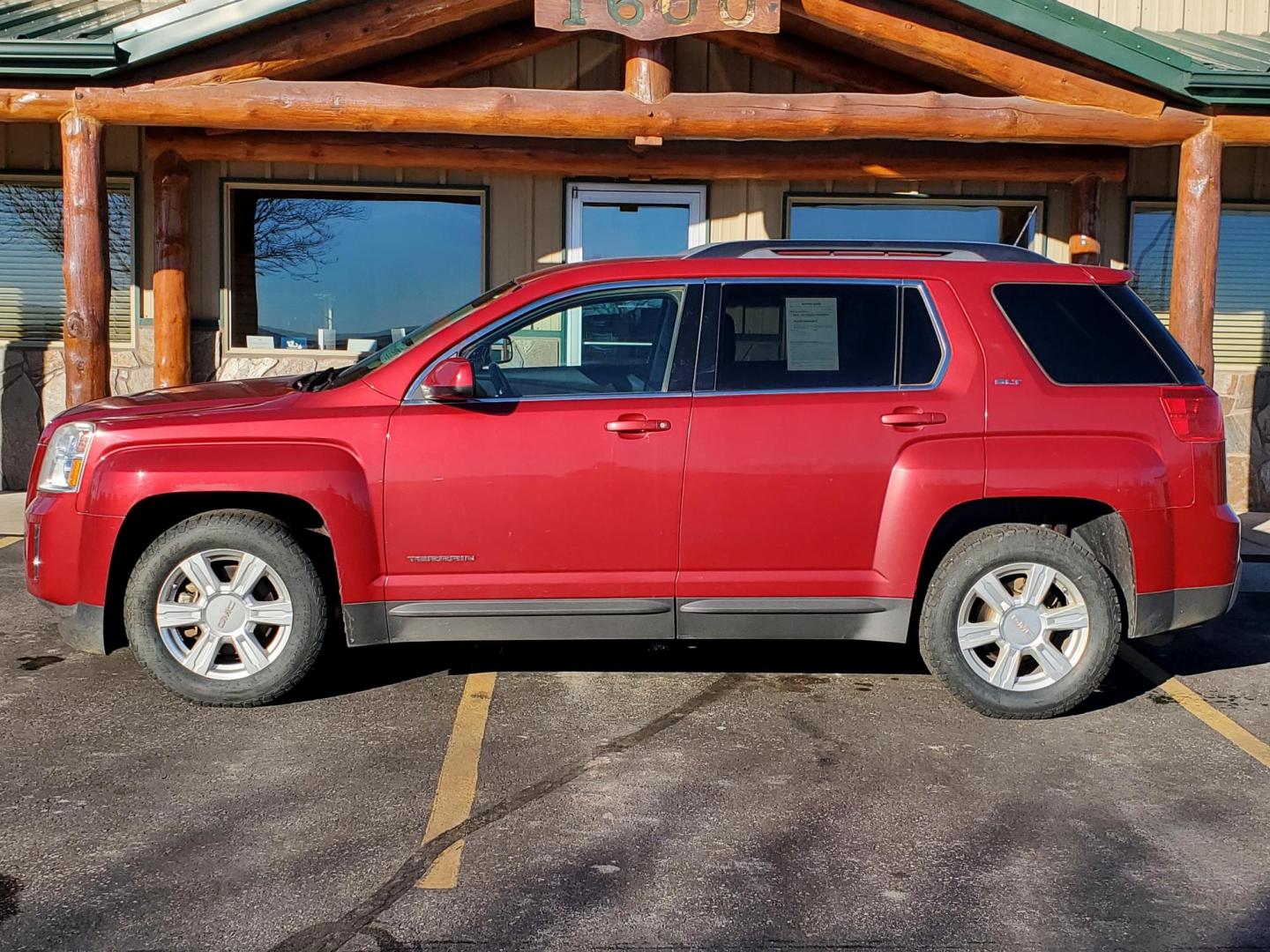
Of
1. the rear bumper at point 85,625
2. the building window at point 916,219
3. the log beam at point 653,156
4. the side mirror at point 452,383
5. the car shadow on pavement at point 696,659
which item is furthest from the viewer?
the building window at point 916,219

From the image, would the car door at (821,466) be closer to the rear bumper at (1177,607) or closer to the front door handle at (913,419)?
the front door handle at (913,419)

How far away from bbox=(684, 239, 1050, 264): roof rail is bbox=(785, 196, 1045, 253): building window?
577 centimetres

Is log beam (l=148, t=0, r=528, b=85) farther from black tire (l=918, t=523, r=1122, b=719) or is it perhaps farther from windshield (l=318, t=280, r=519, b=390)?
black tire (l=918, t=523, r=1122, b=719)

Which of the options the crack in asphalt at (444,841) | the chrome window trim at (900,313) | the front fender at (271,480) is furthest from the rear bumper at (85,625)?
the chrome window trim at (900,313)

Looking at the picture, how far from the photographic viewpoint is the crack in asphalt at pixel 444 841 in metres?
3.05

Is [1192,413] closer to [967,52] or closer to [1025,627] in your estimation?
[1025,627]

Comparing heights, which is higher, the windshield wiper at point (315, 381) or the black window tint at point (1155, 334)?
the black window tint at point (1155, 334)

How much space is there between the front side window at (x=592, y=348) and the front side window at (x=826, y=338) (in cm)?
25

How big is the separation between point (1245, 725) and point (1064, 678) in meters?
0.82

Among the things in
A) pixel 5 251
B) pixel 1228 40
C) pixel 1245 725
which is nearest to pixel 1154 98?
pixel 1228 40

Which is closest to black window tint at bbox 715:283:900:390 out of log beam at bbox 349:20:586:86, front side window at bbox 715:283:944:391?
front side window at bbox 715:283:944:391

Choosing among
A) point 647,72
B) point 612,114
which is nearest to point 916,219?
point 647,72

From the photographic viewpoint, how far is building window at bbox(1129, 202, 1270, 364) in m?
10.9

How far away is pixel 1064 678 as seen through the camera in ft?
15.9
